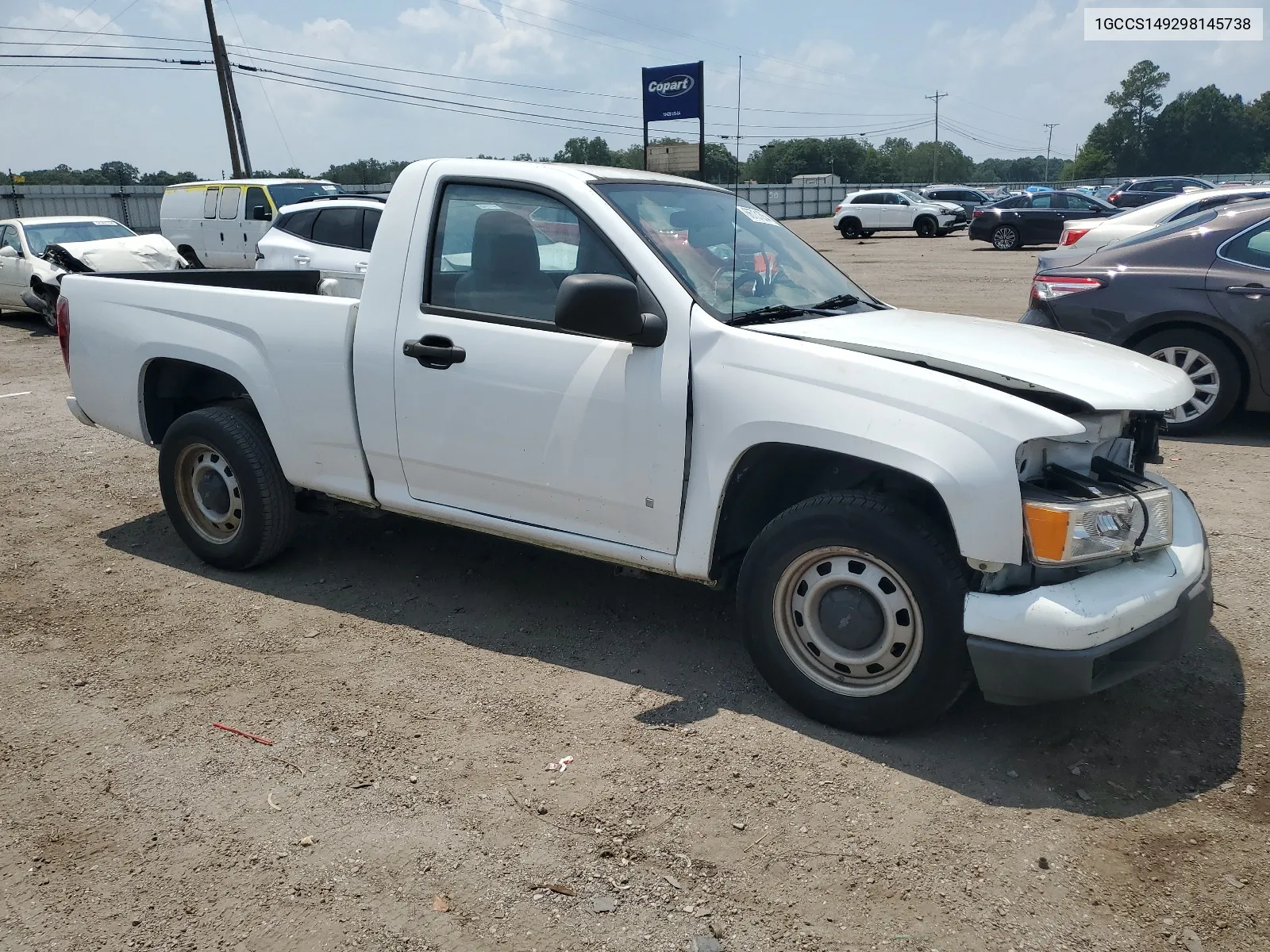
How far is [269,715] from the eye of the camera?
3.78 meters

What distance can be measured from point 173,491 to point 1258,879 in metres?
4.75

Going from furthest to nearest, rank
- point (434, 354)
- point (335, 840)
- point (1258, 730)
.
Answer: point (434, 354), point (1258, 730), point (335, 840)

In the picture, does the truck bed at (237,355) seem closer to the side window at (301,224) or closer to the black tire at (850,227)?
the side window at (301,224)

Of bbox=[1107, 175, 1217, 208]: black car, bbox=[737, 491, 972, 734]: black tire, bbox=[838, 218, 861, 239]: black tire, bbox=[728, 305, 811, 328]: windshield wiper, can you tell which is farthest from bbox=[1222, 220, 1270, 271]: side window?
bbox=[838, 218, 861, 239]: black tire

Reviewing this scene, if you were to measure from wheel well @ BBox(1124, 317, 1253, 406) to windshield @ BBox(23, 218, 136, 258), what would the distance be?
14.7 meters

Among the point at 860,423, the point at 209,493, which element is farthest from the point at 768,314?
the point at 209,493

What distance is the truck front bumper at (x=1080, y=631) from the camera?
3.04 m

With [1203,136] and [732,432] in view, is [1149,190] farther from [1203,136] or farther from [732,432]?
[1203,136]

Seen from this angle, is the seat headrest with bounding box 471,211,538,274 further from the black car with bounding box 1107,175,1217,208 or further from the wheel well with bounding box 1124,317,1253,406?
the black car with bounding box 1107,175,1217,208

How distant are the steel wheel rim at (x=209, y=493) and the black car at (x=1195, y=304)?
18.5ft

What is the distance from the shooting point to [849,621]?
3422 millimetres

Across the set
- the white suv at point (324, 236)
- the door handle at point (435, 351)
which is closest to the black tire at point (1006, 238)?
the white suv at point (324, 236)

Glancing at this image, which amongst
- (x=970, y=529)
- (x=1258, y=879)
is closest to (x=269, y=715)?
(x=970, y=529)

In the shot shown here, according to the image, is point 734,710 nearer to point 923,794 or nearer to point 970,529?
point 923,794
